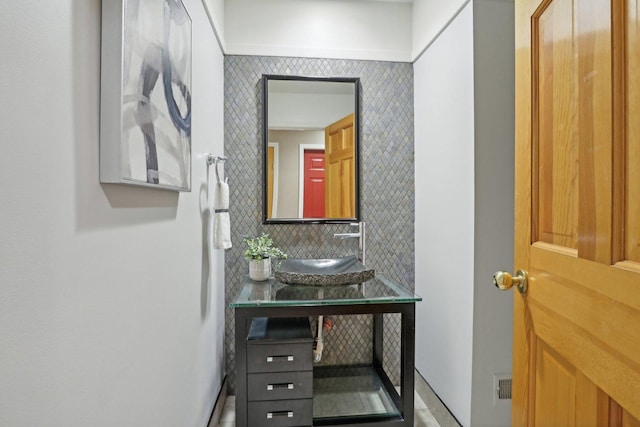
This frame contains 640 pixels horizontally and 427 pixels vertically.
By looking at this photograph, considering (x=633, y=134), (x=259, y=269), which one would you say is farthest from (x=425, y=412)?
(x=633, y=134)

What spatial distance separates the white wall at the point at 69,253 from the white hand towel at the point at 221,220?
1.97 feet

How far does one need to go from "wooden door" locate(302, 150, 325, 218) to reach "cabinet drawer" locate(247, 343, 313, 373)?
36.4 inches

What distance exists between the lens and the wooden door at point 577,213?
27.6 inches

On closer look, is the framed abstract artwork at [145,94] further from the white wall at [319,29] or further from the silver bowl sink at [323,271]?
the white wall at [319,29]

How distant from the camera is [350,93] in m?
2.45

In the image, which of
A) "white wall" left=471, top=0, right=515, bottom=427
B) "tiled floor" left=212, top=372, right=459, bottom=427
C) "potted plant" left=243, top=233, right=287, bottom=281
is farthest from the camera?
"potted plant" left=243, top=233, right=287, bottom=281

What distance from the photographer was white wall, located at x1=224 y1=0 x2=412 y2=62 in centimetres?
239

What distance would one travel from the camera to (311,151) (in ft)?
8.01

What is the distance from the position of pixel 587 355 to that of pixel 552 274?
214 mm

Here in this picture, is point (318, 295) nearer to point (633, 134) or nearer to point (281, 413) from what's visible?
point (281, 413)

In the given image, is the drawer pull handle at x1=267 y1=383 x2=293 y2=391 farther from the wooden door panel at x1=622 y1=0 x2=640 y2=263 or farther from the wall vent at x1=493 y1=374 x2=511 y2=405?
the wooden door panel at x1=622 y1=0 x2=640 y2=263

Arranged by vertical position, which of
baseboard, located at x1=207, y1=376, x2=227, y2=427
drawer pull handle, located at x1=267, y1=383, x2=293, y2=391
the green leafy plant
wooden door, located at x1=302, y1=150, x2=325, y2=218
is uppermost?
wooden door, located at x1=302, y1=150, x2=325, y2=218

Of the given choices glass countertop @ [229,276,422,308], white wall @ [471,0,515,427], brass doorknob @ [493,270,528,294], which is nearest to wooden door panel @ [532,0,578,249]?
brass doorknob @ [493,270,528,294]

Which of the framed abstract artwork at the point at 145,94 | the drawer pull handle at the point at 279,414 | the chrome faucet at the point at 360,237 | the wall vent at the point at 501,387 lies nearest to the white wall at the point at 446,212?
the wall vent at the point at 501,387
